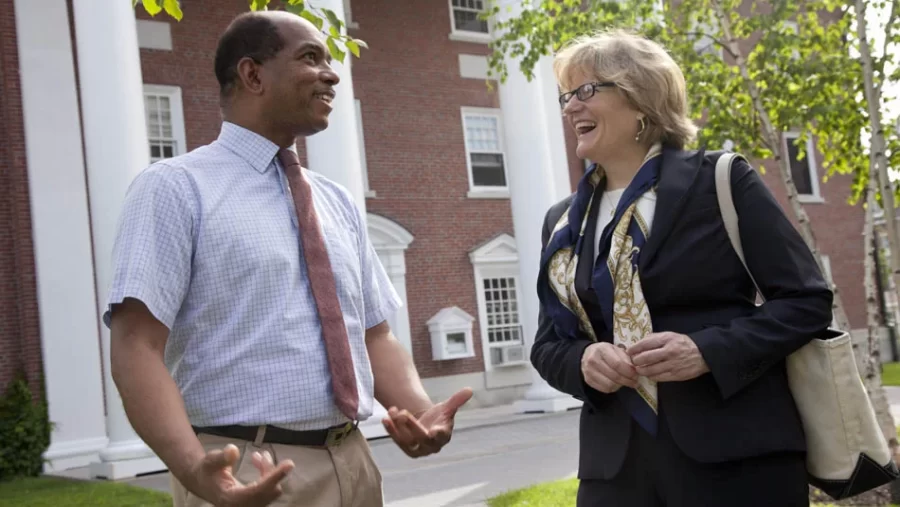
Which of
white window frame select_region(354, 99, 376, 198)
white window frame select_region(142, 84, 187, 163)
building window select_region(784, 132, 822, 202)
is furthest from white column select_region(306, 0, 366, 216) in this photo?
building window select_region(784, 132, 822, 202)

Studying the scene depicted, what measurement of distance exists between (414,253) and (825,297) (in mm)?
17163

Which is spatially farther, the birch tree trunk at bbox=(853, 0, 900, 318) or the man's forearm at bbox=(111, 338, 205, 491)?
the birch tree trunk at bbox=(853, 0, 900, 318)

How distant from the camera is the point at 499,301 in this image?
21219 millimetres

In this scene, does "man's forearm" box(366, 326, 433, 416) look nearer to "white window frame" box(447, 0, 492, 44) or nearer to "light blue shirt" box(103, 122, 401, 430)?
"light blue shirt" box(103, 122, 401, 430)

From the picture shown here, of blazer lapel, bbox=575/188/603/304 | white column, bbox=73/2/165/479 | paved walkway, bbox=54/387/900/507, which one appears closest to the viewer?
blazer lapel, bbox=575/188/603/304

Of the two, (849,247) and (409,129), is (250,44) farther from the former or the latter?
(849,247)

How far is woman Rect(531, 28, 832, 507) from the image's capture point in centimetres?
258

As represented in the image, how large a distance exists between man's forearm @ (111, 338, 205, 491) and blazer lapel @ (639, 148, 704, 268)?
129 cm

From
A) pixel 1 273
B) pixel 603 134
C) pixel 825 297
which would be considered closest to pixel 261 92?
pixel 603 134

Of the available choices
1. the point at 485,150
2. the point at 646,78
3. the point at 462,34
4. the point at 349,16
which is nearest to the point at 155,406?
the point at 646,78

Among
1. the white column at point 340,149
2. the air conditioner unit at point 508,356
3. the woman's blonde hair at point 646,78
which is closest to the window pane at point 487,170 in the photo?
the air conditioner unit at point 508,356

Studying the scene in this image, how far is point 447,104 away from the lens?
20.8 m

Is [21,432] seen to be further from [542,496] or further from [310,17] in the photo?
[310,17]

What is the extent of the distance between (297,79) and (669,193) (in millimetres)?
1061
